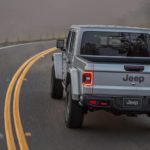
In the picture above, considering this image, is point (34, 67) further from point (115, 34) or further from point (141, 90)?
point (141, 90)

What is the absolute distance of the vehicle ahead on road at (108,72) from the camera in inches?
415

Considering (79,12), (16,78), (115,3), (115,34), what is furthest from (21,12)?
(115,34)

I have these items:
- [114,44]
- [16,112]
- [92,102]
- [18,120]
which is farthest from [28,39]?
[92,102]

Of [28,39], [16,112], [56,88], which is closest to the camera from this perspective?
[16,112]

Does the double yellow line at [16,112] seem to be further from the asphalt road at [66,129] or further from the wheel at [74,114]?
the wheel at [74,114]

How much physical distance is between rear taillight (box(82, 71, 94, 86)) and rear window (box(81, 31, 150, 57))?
156 centimetres

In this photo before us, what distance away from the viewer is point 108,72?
1049cm

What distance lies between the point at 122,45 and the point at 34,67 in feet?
37.3

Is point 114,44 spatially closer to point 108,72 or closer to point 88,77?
point 108,72

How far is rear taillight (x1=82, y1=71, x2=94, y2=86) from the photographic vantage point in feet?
34.4

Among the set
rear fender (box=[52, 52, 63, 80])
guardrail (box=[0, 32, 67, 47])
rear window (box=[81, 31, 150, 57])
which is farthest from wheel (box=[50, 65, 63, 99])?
guardrail (box=[0, 32, 67, 47])

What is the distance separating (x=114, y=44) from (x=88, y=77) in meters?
1.87

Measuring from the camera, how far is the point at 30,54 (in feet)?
96.7

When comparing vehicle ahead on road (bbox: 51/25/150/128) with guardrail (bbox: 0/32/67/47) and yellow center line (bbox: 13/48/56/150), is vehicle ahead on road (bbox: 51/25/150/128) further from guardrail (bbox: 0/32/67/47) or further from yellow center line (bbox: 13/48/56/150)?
guardrail (bbox: 0/32/67/47)
